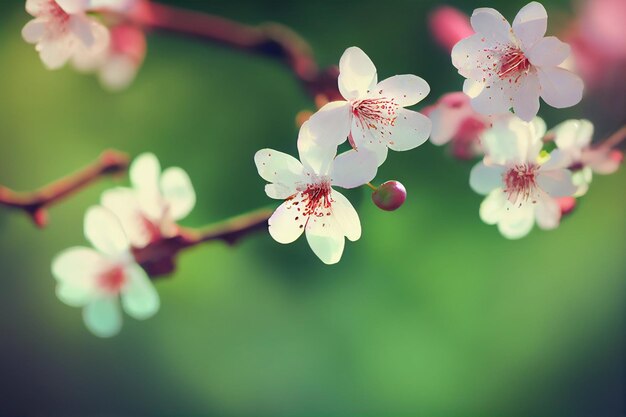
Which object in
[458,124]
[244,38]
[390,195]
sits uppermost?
[244,38]

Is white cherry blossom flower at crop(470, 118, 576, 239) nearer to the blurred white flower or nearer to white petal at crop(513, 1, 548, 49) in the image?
white petal at crop(513, 1, 548, 49)

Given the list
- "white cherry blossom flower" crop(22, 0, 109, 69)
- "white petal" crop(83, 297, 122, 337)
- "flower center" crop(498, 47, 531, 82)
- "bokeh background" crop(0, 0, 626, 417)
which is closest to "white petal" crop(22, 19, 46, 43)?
"white cherry blossom flower" crop(22, 0, 109, 69)

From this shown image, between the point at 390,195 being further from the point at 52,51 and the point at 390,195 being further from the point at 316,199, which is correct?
the point at 52,51

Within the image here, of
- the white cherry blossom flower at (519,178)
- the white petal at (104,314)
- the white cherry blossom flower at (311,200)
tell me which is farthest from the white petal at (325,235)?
the white petal at (104,314)

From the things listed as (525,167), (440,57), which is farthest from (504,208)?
(440,57)

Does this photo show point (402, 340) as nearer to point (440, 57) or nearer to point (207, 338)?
point (207, 338)

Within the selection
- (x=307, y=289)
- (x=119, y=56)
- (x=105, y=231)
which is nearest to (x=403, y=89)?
(x=105, y=231)

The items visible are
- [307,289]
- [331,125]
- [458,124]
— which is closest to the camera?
[331,125]
